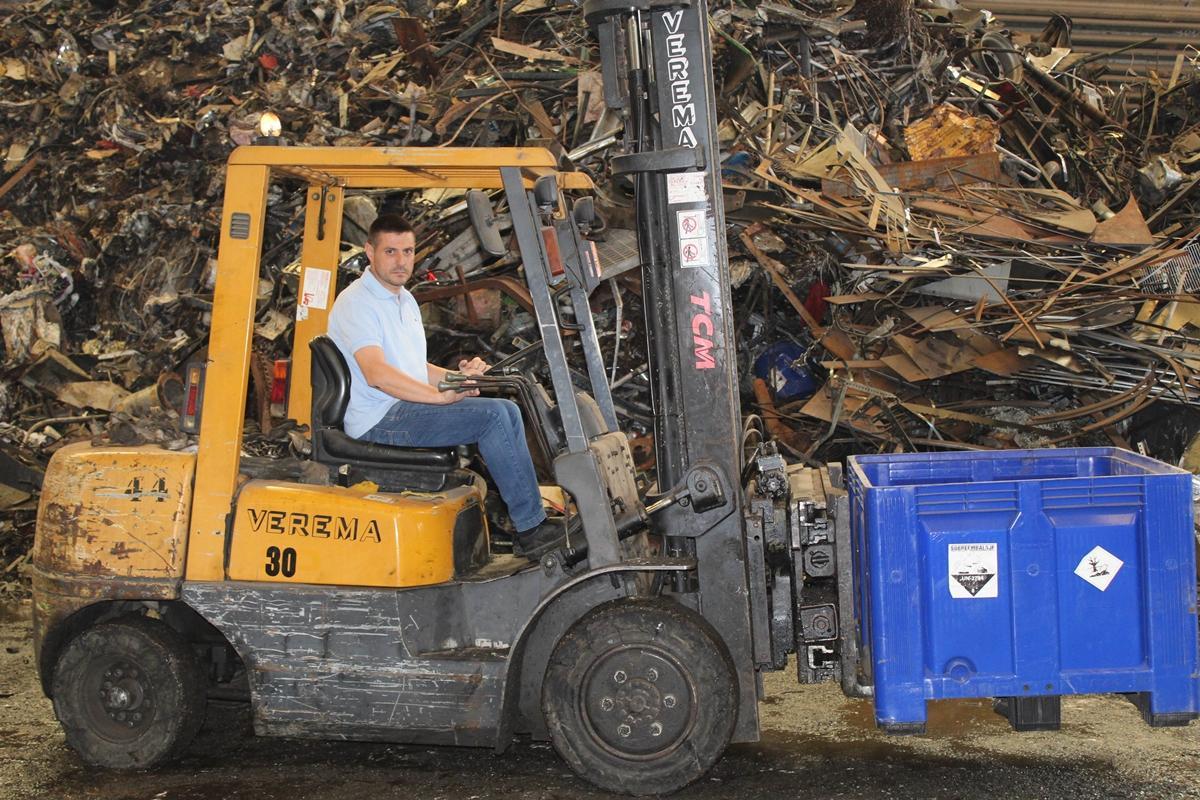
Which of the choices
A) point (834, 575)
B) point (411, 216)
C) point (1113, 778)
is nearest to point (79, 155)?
point (411, 216)

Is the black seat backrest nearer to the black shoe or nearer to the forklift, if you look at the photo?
the forklift

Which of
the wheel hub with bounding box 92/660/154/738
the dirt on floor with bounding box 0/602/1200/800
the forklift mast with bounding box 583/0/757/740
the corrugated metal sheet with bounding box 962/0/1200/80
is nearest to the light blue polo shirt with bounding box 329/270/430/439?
the forklift mast with bounding box 583/0/757/740

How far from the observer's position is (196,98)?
1087 centimetres

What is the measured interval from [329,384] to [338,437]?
23 cm

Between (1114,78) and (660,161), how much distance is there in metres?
9.81

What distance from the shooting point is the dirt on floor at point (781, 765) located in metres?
4.62

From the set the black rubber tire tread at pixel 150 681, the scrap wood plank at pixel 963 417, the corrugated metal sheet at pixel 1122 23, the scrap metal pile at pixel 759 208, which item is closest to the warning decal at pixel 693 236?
the black rubber tire tread at pixel 150 681

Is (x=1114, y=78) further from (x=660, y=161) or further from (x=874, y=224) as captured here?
(x=660, y=161)

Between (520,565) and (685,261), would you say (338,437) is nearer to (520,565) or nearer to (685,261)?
(520,565)

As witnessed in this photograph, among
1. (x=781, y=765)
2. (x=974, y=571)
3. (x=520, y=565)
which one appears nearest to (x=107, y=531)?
(x=520, y=565)

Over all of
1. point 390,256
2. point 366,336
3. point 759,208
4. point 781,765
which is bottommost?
point 781,765

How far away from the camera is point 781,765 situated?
4.92 m

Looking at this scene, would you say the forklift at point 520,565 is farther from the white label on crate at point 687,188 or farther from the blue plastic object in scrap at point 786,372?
the blue plastic object in scrap at point 786,372

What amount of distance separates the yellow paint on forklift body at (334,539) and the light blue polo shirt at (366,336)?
1.13 feet
